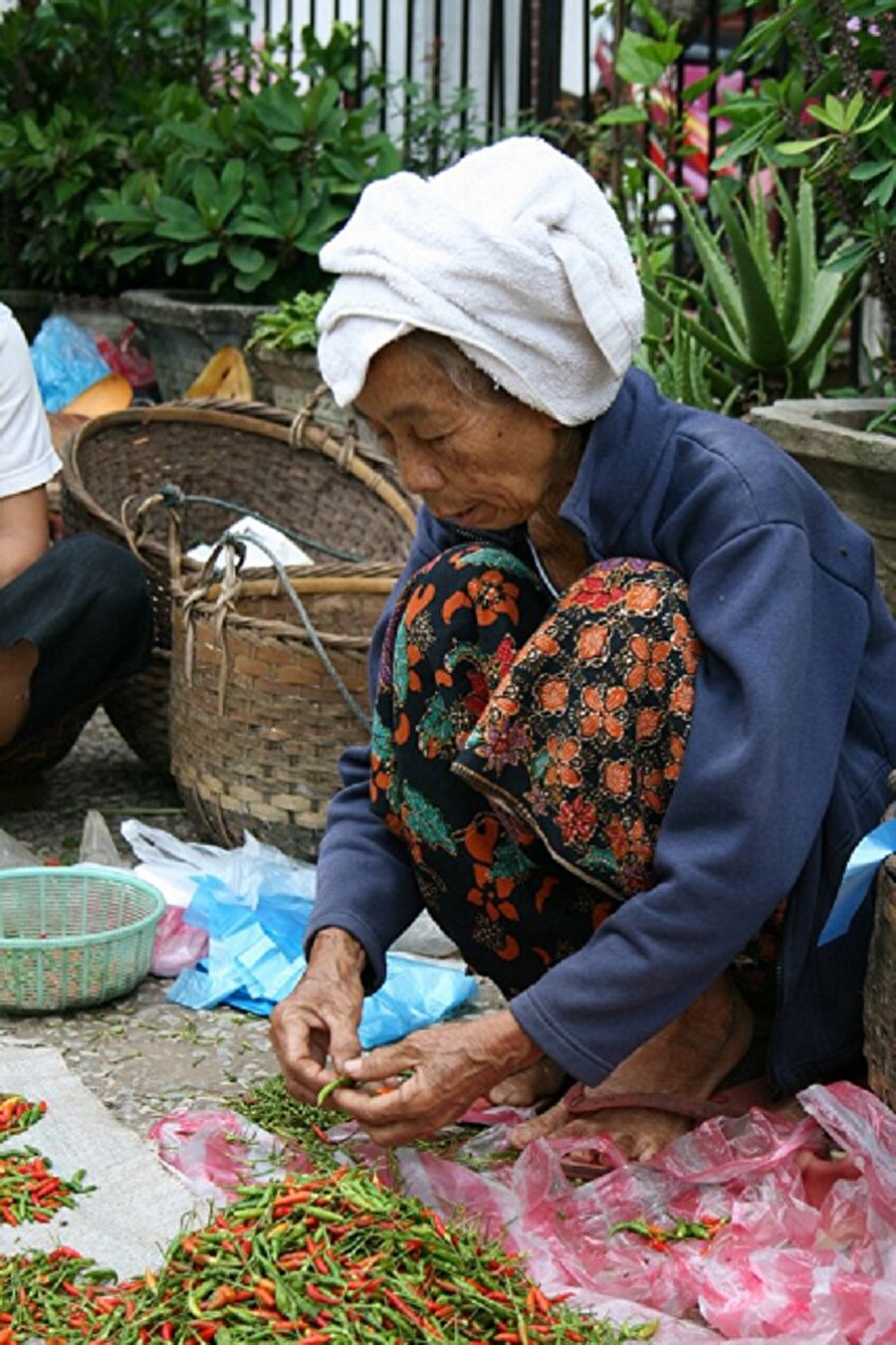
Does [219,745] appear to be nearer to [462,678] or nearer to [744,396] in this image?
[462,678]

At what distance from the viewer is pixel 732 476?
7.34 ft

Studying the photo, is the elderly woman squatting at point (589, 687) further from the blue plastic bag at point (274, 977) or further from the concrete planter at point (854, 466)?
the concrete planter at point (854, 466)

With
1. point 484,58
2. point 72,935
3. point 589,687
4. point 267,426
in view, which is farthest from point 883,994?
point 484,58

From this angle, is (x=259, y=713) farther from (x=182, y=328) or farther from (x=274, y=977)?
(x=182, y=328)

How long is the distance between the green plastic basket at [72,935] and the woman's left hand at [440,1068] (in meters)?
0.77

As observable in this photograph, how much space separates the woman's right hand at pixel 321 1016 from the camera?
7.59 ft

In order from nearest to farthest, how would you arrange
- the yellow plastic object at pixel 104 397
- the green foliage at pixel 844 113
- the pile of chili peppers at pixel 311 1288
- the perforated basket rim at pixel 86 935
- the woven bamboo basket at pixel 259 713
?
1. the pile of chili peppers at pixel 311 1288
2. the perforated basket rim at pixel 86 935
3. the woven bamboo basket at pixel 259 713
4. the green foliage at pixel 844 113
5. the yellow plastic object at pixel 104 397

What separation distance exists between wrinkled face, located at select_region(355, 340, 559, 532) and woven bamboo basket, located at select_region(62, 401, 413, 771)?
2.14 meters

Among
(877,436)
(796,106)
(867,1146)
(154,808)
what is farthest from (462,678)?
(796,106)

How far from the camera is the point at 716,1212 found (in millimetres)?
2291

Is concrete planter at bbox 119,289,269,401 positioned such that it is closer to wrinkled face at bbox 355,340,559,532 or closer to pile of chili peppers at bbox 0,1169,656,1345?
wrinkled face at bbox 355,340,559,532

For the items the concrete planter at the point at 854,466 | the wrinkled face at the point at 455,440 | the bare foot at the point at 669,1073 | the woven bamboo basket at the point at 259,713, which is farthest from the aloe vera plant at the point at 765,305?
the bare foot at the point at 669,1073

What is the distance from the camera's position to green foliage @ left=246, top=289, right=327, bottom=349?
5648 mm

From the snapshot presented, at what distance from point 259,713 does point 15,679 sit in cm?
51
